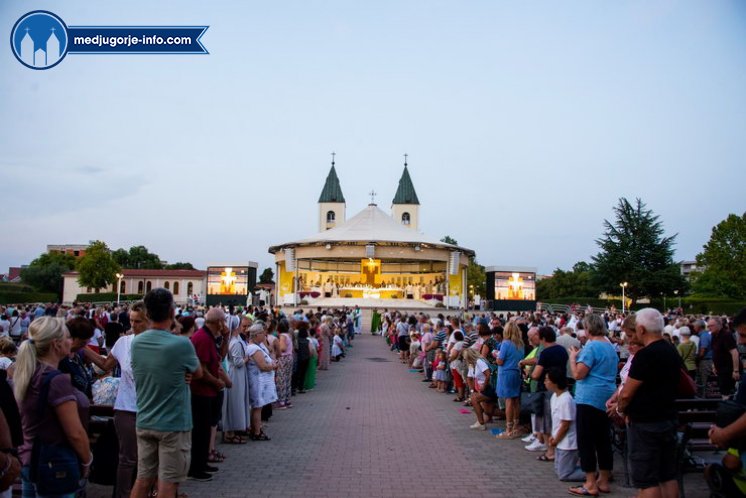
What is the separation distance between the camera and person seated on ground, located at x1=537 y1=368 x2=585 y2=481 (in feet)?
19.7

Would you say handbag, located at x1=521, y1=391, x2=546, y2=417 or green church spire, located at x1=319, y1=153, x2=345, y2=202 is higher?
green church spire, located at x1=319, y1=153, x2=345, y2=202

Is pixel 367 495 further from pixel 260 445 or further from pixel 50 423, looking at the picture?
pixel 50 423

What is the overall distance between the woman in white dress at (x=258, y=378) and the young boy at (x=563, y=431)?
341cm

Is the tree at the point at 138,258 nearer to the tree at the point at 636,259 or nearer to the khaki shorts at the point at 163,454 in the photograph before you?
the tree at the point at 636,259

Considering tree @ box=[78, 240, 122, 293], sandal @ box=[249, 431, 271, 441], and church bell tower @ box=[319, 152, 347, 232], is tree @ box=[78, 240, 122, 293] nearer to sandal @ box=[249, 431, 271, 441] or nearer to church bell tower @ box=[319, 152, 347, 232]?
church bell tower @ box=[319, 152, 347, 232]

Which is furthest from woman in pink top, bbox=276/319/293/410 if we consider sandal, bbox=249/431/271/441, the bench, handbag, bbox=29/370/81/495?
handbag, bbox=29/370/81/495

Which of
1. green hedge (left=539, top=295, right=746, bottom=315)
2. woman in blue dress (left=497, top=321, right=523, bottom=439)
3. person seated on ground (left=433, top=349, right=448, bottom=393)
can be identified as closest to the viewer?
woman in blue dress (left=497, top=321, right=523, bottom=439)

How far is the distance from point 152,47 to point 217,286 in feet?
111

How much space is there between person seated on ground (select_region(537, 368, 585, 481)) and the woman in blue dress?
127cm

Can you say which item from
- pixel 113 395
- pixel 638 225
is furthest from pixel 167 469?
pixel 638 225

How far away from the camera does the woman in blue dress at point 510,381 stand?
26.0 ft

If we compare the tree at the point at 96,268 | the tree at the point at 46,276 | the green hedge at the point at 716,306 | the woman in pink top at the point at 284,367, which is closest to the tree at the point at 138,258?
the tree at the point at 46,276

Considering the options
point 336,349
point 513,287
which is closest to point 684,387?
point 336,349

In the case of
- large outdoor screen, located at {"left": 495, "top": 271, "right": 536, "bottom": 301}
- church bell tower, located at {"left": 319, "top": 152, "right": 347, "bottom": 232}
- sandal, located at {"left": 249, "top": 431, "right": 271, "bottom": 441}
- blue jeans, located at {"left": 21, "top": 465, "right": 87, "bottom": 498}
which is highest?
church bell tower, located at {"left": 319, "top": 152, "right": 347, "bottom": 232}
